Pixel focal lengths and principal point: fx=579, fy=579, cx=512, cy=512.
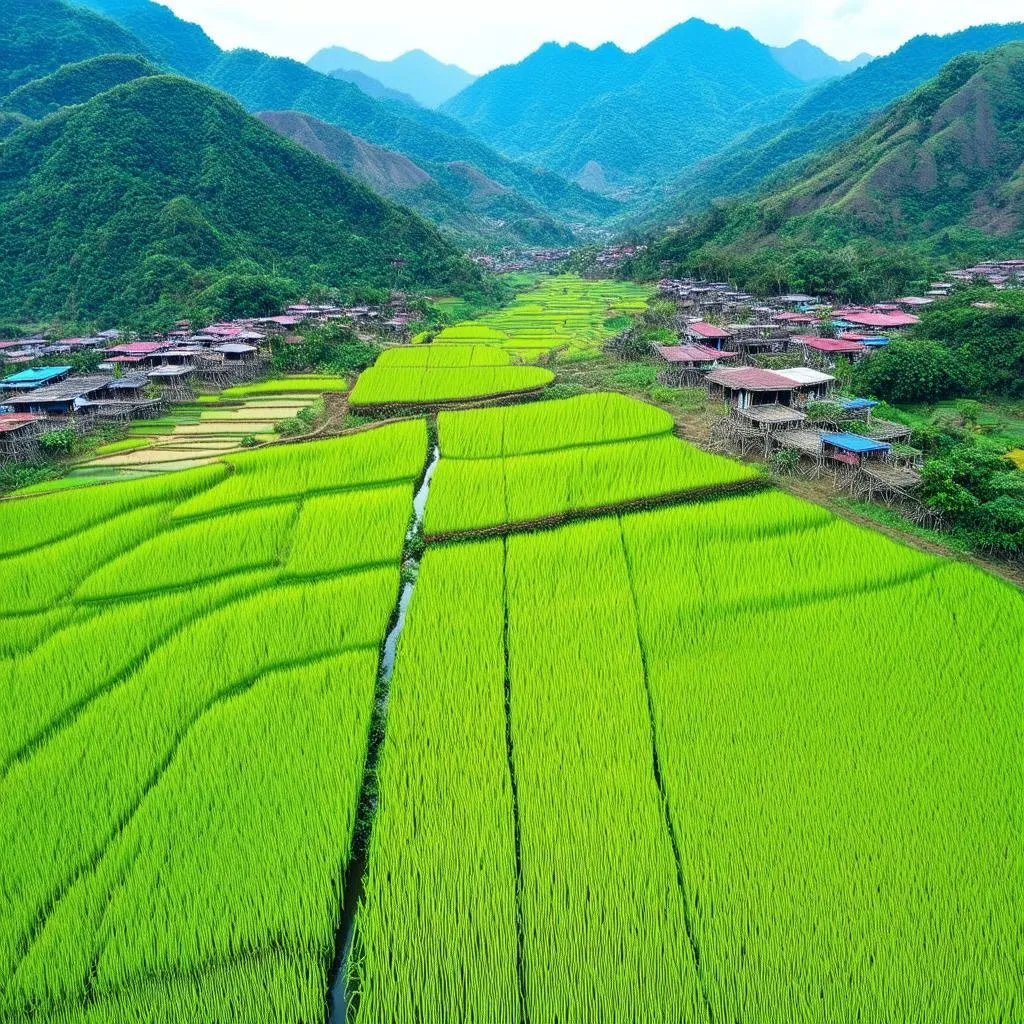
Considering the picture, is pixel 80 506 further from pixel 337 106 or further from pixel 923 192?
pixel 337 106

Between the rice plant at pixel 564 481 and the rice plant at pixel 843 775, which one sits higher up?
the rice plant at pixel 564 481

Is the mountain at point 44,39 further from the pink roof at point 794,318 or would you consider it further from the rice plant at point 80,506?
the pink roof at point 794,318

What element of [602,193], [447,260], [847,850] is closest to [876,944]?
[847,850]

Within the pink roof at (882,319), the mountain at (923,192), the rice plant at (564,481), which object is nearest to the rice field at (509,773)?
the rice plant at (564,481)

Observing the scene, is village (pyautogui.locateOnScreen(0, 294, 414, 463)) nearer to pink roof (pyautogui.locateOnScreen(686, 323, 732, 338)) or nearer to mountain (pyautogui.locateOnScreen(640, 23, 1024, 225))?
pink roof (pyautogui.locateOnScreen(686, 323, 732, 338))

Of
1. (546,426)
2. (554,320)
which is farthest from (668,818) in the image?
(554,320)

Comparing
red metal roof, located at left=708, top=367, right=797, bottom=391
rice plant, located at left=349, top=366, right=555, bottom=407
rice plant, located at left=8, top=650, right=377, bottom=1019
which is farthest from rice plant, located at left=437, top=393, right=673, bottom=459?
rice plant, located at left=8, top=650, right=377, bottom=1019
